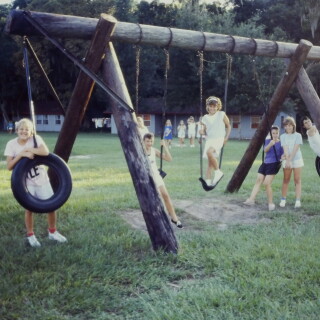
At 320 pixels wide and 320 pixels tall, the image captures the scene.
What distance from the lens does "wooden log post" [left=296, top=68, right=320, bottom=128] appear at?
23.8ft

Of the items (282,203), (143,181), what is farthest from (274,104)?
(143,181)

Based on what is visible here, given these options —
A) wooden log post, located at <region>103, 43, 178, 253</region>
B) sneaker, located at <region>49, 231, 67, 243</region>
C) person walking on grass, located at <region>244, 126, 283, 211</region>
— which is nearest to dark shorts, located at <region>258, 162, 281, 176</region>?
person walking on grass, located at <region>244, 126, 283, 211</region>

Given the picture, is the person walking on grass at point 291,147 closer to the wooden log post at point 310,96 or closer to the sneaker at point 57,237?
the wooden log post at point 310,96

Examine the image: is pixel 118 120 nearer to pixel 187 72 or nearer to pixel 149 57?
pixel 187 72

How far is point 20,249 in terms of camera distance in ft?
17.1

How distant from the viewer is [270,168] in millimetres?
8094

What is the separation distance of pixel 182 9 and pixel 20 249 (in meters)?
37.8

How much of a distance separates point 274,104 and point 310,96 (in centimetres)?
90

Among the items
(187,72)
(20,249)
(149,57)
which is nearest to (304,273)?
(20,249)

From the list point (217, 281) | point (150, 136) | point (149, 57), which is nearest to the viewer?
point (217, 281)

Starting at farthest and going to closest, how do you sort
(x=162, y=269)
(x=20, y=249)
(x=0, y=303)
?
1. (x=20, y=249)
2. (x=162, y=269)
3. (x=0, y=303)

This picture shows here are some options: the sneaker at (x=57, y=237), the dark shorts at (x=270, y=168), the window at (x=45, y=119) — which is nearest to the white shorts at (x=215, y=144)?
the dark shorts at (x=270, y=168)

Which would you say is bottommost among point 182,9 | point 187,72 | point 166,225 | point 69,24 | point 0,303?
point 0,303

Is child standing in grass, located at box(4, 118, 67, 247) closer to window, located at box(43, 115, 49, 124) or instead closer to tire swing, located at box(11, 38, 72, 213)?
tire swing, located at box(11, 38, 72, 213)
